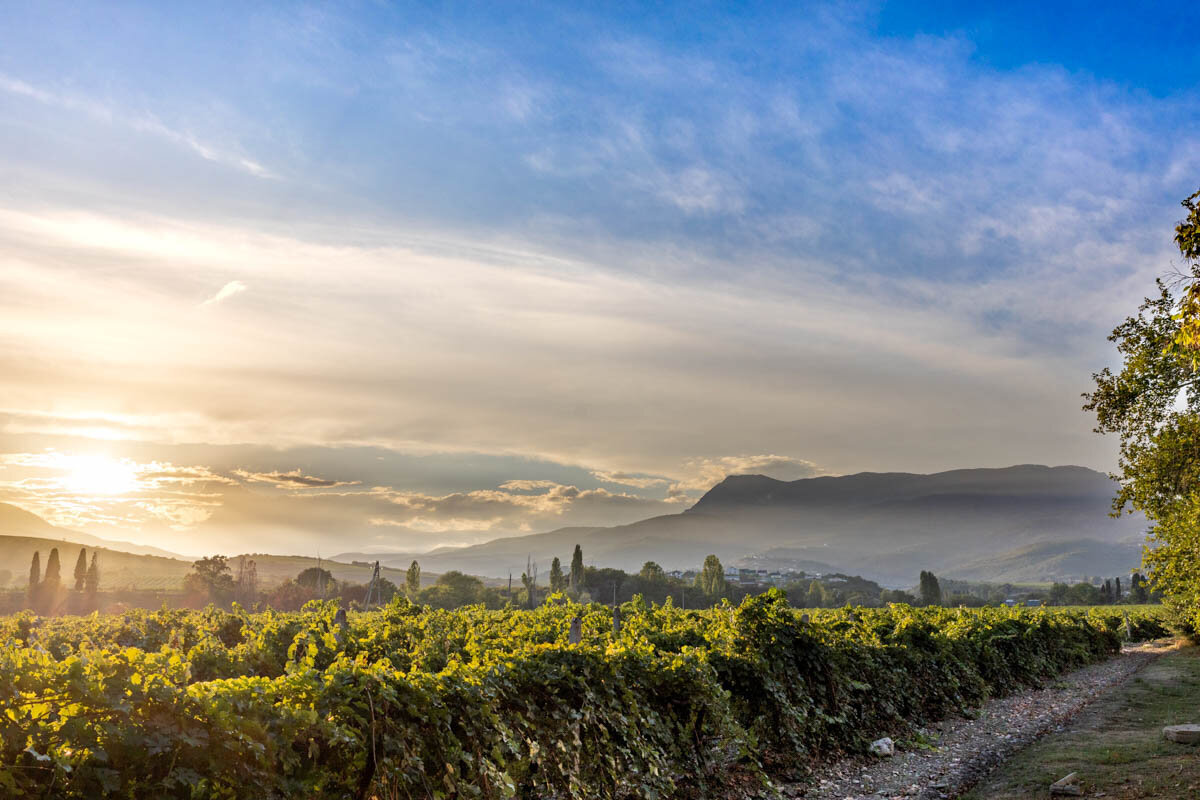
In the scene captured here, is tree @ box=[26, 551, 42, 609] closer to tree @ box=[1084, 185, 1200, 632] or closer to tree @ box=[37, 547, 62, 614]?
tree @ box=[37, 547, 62, 614]

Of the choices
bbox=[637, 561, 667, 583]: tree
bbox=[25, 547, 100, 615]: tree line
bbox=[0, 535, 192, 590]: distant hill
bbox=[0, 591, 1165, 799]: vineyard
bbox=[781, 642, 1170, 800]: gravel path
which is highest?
bbox=[0, 591, 1165, 799]: vineyard

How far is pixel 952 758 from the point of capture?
38.4ft

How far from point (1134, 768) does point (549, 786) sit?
26.4ft

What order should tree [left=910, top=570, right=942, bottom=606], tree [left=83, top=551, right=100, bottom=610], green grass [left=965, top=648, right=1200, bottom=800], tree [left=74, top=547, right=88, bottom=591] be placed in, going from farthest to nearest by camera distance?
tree [left=910, top=570, right=942, bottom=606] < tree [left=74, top=547, right=88, bottom=591] < tree [left=83, top=551, right=100, bottom=610] < green grass [left=965, top=648, right=1200, bottom=800]

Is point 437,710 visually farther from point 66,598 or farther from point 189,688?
point 66,598

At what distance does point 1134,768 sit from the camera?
965 cm

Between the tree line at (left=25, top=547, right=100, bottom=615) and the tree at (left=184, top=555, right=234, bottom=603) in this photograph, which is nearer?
the tree line at (left=25, top=547, right=100, bottom=615)

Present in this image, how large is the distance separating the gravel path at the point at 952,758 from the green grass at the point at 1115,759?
385 millimetres

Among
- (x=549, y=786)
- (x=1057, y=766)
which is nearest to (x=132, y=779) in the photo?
(x=549, y=786)

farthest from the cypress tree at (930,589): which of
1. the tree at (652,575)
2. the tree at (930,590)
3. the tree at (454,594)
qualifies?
the tree at (454,594)

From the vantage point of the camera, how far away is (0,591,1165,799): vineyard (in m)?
4.25

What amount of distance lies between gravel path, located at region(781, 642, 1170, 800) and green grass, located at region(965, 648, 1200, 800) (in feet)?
1.26

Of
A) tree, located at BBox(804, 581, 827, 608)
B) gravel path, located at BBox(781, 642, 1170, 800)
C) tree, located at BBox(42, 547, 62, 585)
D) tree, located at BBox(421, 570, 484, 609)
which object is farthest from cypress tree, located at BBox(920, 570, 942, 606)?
tree, located at BBox(42, 547, 62, 585)

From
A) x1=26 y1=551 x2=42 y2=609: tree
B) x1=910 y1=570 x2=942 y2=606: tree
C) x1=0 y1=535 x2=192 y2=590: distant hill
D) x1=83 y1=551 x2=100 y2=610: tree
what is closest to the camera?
x1=83 y1=551 x2=100 y2=610: tree
